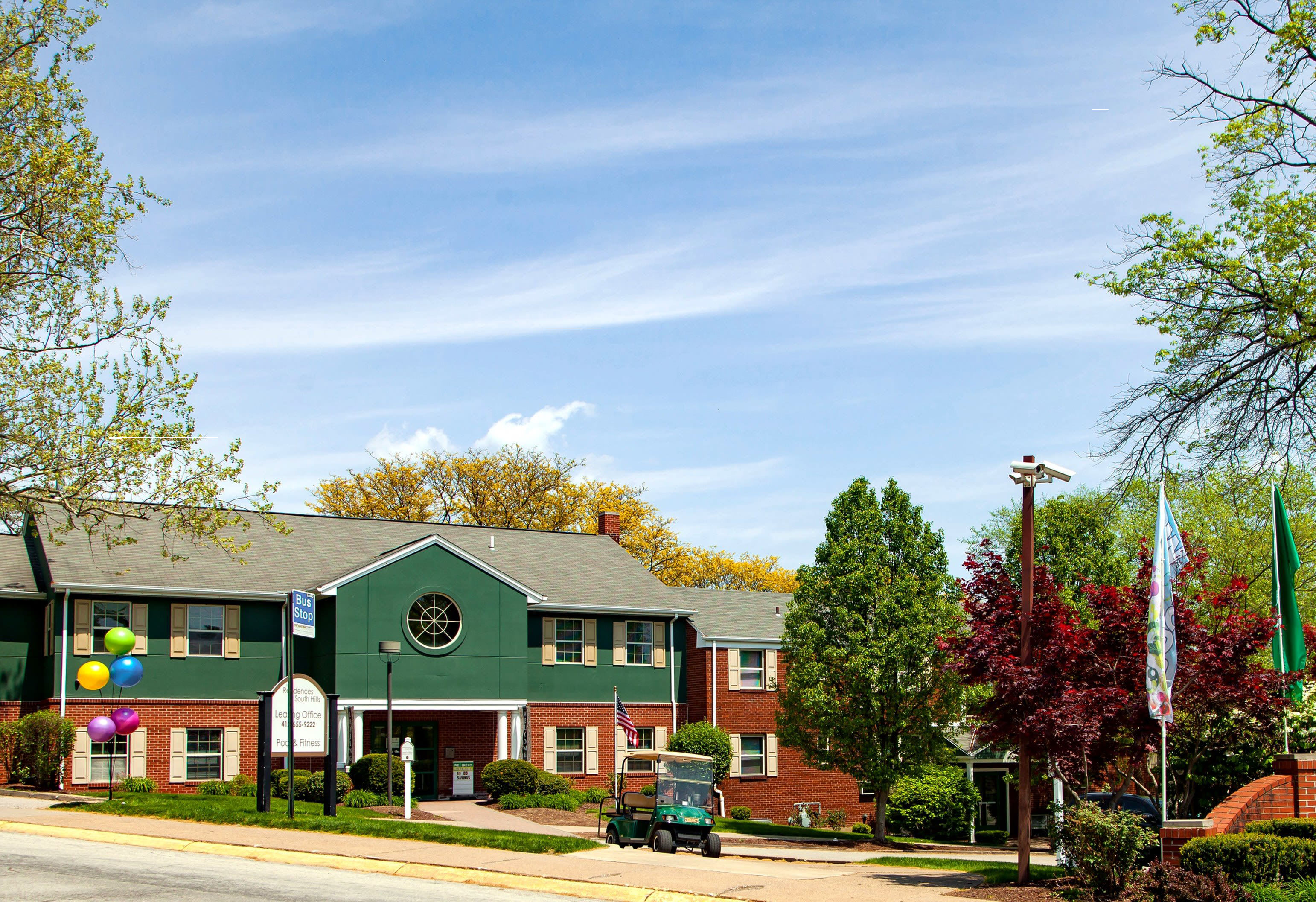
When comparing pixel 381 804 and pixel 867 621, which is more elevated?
pixel 867 621

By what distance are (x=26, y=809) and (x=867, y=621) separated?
1892cm

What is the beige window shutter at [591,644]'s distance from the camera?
38.6m

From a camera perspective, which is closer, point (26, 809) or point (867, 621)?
point (26, 809)

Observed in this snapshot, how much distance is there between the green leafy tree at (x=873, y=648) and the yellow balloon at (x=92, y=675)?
16807 mm

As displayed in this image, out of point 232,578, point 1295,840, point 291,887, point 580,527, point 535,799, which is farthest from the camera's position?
point 580,527

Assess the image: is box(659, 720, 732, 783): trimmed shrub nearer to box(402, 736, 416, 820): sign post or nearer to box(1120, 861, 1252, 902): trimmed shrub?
box(402, 736, 416, 820): sign post

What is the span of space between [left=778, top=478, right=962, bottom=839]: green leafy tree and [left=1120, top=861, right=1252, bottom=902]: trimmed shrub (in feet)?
48.2

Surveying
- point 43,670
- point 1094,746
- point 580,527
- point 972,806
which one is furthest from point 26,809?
point 580,527

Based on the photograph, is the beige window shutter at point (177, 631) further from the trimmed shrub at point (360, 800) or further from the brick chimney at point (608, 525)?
the brick chimney at point (608, 525)

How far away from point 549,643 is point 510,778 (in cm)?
578

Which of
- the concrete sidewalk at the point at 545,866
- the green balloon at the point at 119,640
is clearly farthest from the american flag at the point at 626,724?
the green balloon at the point at 119,640

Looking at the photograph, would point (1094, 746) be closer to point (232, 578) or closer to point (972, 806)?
point (972, 806)

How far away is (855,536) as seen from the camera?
3155 cm

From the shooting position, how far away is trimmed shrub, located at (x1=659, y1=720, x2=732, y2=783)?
3709 cm
